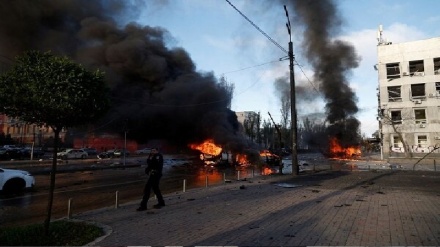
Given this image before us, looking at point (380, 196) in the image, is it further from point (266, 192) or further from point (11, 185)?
point (11, 185)

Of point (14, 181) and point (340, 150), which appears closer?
point (14, 181)

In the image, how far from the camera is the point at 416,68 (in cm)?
3081

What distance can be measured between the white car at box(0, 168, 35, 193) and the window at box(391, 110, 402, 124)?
97.1 ft

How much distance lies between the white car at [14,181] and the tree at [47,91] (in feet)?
24.4

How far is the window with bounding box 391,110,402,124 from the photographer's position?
30.4m

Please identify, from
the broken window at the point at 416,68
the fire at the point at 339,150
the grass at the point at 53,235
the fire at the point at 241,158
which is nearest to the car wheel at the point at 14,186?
the grass at the point at 53,235

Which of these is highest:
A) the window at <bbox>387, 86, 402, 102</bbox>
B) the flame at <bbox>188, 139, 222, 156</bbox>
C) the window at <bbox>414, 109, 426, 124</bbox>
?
the window at <bbox>387, 86, 402, 102</bbox>

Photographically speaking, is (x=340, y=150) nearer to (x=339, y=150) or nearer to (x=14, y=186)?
Answer: (x=339, y=150)

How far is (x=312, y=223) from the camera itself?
6.11 metres

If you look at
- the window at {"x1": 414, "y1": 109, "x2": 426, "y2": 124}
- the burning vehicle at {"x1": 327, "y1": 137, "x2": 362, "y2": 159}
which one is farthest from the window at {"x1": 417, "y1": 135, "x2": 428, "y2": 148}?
the burning vehicle at {"x1": 327, "y1": 137, "x2": 362, "y2": 159}

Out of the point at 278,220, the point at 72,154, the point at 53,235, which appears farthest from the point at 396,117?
the point at 72,154

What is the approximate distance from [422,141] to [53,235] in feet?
105

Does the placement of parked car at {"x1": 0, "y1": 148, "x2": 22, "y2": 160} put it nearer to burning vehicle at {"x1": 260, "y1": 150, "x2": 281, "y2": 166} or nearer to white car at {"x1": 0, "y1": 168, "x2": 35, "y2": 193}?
burning vehicle at {"x1": 260, "y1": 150, "x2": 281, "y2": 166}

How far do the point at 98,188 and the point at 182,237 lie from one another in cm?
903
